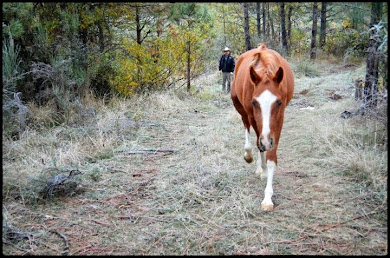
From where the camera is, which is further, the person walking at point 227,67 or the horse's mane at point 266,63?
the person walking at point 227,67

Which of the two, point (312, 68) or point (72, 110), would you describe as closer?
point (72, 110)

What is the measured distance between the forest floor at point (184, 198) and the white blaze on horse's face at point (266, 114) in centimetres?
72

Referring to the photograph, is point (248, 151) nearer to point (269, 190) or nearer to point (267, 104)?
point (269, 190)

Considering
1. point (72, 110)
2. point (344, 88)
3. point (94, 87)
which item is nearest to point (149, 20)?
point (94, 87)

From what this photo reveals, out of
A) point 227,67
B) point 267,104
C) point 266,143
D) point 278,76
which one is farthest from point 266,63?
point 227,67

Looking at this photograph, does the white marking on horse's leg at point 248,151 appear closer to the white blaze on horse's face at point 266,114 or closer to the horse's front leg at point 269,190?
the horse's front leg at point 269,190

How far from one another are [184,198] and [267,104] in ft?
4.49

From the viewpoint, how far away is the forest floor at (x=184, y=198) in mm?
2789

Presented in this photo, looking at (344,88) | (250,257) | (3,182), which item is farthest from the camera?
(344,88)

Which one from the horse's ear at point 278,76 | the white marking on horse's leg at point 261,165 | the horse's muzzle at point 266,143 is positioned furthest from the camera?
the white marking on horse's leg at point 261,165

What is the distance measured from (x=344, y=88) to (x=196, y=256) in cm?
837

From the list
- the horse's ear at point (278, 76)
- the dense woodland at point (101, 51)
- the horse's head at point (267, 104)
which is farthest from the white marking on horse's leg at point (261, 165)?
the dense woodland at point (101, 51)

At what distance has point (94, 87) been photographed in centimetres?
792

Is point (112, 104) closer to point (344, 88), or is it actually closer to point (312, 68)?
point (344, 88)
